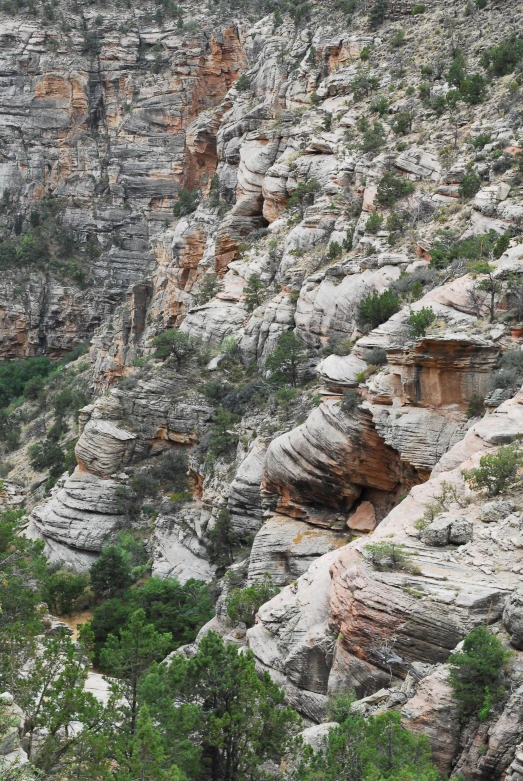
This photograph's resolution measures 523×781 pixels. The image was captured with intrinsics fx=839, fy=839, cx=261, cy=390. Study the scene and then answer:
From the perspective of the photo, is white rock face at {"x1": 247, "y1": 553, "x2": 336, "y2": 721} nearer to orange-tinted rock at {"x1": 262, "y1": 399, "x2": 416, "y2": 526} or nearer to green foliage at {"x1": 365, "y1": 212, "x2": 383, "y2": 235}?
orange-tinted rock at {"x1": 262, "y1": 399, "x2": 416, "y2": 526}

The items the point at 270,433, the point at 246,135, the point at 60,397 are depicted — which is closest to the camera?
the point at 270,433

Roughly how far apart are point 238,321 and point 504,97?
766 inches

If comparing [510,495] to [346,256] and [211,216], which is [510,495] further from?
[211,216]

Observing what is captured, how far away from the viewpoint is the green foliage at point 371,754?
1438 cm

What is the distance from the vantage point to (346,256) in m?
42.5

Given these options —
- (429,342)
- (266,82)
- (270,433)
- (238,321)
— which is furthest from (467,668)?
(266,82)

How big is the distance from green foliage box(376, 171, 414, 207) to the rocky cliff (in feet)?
0.56

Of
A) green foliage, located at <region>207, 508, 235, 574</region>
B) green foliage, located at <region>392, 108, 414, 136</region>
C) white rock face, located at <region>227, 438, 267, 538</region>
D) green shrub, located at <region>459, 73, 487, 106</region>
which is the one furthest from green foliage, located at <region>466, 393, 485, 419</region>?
green foliage, located at <region>392, 108, 414, 136</region>

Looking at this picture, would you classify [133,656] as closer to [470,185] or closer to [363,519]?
[363,519]

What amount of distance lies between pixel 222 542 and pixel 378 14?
40.9 m

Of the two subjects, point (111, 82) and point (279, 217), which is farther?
point (111, 82)

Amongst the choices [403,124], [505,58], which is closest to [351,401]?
[403,124]

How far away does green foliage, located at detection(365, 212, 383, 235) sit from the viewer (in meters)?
41.7

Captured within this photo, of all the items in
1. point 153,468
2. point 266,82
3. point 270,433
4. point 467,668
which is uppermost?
point 266,82
